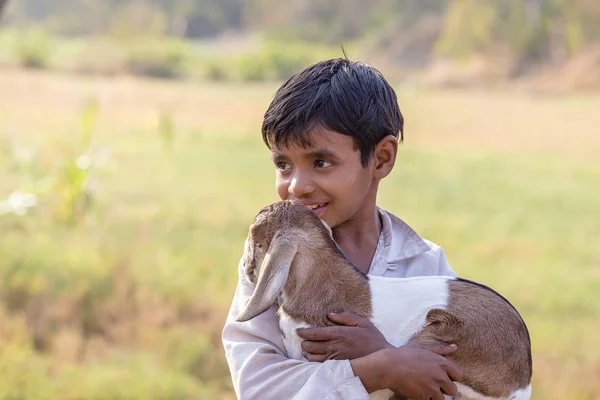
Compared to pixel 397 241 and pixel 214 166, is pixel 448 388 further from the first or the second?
pixel 214 166

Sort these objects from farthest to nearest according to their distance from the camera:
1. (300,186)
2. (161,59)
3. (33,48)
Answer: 1. (161,59)
2. (33,48)
3. (300,186)

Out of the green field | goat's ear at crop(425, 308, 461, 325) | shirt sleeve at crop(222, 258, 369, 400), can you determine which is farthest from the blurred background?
goat's ear at crop(425, 308, 461, 325)

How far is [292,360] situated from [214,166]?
6901mm

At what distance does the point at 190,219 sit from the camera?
7.27 m

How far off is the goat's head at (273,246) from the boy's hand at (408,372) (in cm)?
26

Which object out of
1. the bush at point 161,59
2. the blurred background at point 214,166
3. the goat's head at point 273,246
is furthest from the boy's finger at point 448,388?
the bush at point 161,59

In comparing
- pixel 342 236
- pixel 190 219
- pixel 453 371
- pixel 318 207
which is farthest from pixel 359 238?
pixel 190 219

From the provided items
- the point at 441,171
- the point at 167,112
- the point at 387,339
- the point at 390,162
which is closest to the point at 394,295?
the point at 387,339

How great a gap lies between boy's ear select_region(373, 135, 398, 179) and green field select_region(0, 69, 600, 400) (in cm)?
288

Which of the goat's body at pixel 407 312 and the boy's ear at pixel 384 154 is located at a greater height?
the boy's ear at pixel 384 154

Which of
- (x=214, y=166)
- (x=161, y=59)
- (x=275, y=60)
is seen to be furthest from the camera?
(x=275, y=60)

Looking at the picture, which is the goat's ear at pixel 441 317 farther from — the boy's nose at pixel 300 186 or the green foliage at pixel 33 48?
the green foliage at pixel 33 48

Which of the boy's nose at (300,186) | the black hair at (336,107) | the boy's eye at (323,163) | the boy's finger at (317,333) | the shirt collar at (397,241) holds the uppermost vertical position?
the black hair at (336,107)

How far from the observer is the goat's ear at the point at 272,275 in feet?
6.37
